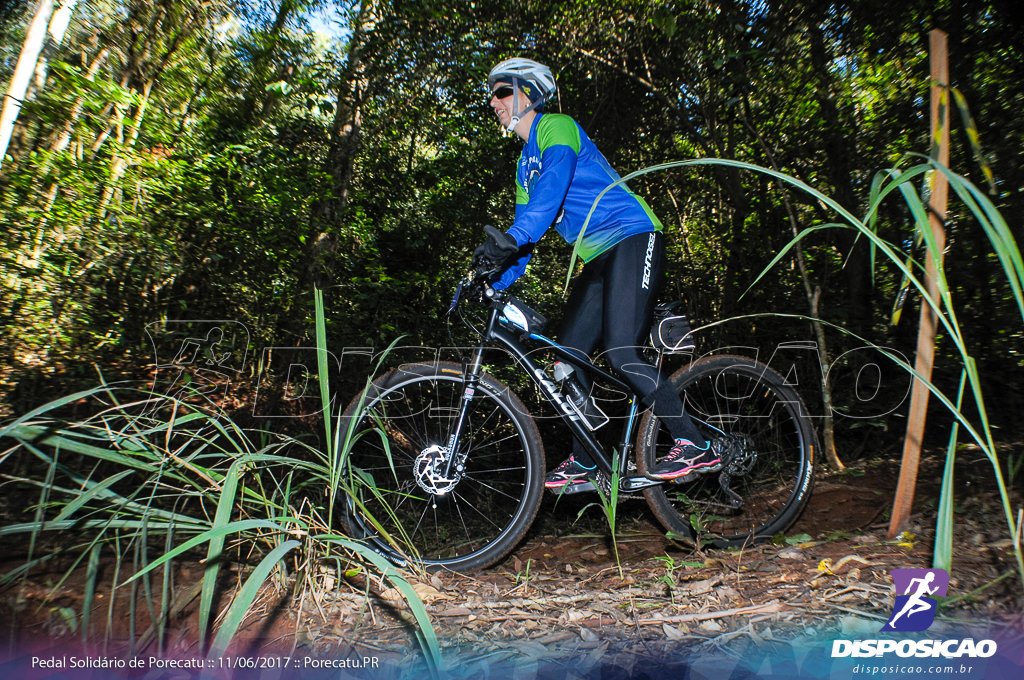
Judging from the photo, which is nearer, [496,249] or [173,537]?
[173,537]

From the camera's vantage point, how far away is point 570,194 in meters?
2.31

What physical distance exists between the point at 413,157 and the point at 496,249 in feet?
10.6

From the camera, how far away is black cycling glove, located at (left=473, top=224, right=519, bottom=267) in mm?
1975

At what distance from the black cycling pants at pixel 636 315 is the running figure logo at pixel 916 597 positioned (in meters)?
0.91

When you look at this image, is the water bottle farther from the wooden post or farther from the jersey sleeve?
the wooden post

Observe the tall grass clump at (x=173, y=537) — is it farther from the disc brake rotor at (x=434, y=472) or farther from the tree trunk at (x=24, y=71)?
the tree trunk at (x=24, y=71)

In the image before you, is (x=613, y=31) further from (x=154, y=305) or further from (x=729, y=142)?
(x=154, y=305)

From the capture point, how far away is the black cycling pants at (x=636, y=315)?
7.35 feet

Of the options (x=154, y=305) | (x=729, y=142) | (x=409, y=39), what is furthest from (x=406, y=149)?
(x=729, y=142)

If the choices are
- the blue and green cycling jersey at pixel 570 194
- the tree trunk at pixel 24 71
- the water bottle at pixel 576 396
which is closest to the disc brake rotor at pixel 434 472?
the water bottle at pixel 576 396

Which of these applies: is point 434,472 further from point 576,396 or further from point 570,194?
point 570,194

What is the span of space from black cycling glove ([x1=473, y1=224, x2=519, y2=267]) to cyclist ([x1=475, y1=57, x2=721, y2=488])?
132mm

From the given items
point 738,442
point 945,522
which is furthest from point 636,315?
point 945,522


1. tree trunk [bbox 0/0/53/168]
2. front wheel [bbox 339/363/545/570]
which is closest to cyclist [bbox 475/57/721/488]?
front wheel [bbox 339/363/545/570]
